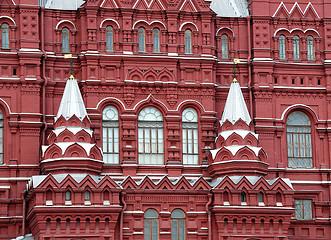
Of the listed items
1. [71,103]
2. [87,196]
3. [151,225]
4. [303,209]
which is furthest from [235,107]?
[87,196]

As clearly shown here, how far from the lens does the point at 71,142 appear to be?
1829 inches

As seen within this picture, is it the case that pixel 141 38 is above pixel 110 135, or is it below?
above

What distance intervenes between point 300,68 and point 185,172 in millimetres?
7924

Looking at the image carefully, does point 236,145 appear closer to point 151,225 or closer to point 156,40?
point 151,225

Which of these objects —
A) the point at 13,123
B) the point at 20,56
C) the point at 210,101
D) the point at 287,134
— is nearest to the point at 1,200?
the point at 13,123

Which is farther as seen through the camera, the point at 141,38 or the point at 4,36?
the point at 141,38

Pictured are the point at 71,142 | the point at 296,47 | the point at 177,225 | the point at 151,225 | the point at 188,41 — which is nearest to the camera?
the point at 71,142

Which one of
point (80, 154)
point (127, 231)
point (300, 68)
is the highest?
point (300, 68)

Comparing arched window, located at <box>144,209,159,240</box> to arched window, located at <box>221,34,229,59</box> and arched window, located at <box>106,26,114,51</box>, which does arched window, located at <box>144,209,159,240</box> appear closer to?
arched window, located at <box>106,26,114,51</box>

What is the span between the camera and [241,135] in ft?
157

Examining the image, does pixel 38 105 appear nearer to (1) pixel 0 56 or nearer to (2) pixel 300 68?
(1) pixel 0 56

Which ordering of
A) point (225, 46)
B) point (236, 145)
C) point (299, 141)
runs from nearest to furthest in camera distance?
point (236, 145) < point (299, 141) < point (225, 46)

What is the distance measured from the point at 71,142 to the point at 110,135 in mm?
2900

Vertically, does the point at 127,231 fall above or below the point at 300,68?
below
